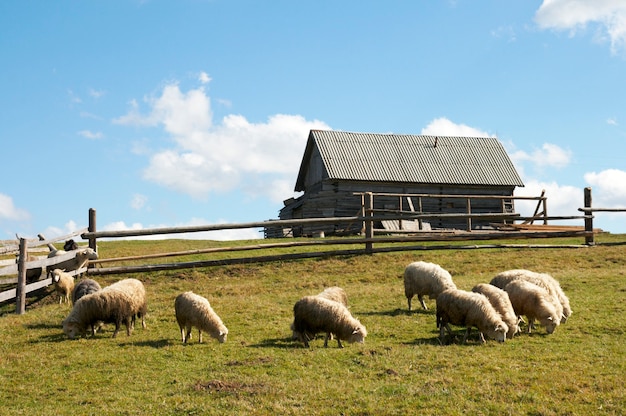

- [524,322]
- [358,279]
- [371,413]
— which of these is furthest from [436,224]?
[371,413]

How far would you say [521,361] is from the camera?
31.6 feet

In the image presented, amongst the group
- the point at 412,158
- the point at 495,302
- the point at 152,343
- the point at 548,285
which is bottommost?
the point at 152,343

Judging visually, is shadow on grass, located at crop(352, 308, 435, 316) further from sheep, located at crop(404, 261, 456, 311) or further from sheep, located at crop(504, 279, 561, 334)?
sheep, located at crop(504, 279, 561, 334)

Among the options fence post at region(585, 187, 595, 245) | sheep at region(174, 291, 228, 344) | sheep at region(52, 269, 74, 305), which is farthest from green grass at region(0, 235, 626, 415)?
fence post at region(585, 187, 595, 245)

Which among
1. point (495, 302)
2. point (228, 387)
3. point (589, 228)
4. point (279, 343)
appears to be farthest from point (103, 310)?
point (589, 228)

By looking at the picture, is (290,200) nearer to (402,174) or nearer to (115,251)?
(402,174)

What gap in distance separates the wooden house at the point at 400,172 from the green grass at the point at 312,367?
67.9 feet

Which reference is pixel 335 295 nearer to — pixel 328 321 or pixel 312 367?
pixel 328 321

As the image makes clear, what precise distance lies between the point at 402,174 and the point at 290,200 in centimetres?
809

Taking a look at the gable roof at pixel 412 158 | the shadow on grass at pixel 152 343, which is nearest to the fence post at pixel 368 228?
the shadow on grass at pixel 152 343

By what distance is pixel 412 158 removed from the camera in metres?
38.6

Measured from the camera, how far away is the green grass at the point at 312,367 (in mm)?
8016

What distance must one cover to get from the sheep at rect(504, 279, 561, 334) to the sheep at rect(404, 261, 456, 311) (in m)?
1.42

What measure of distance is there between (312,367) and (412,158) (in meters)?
30.3
